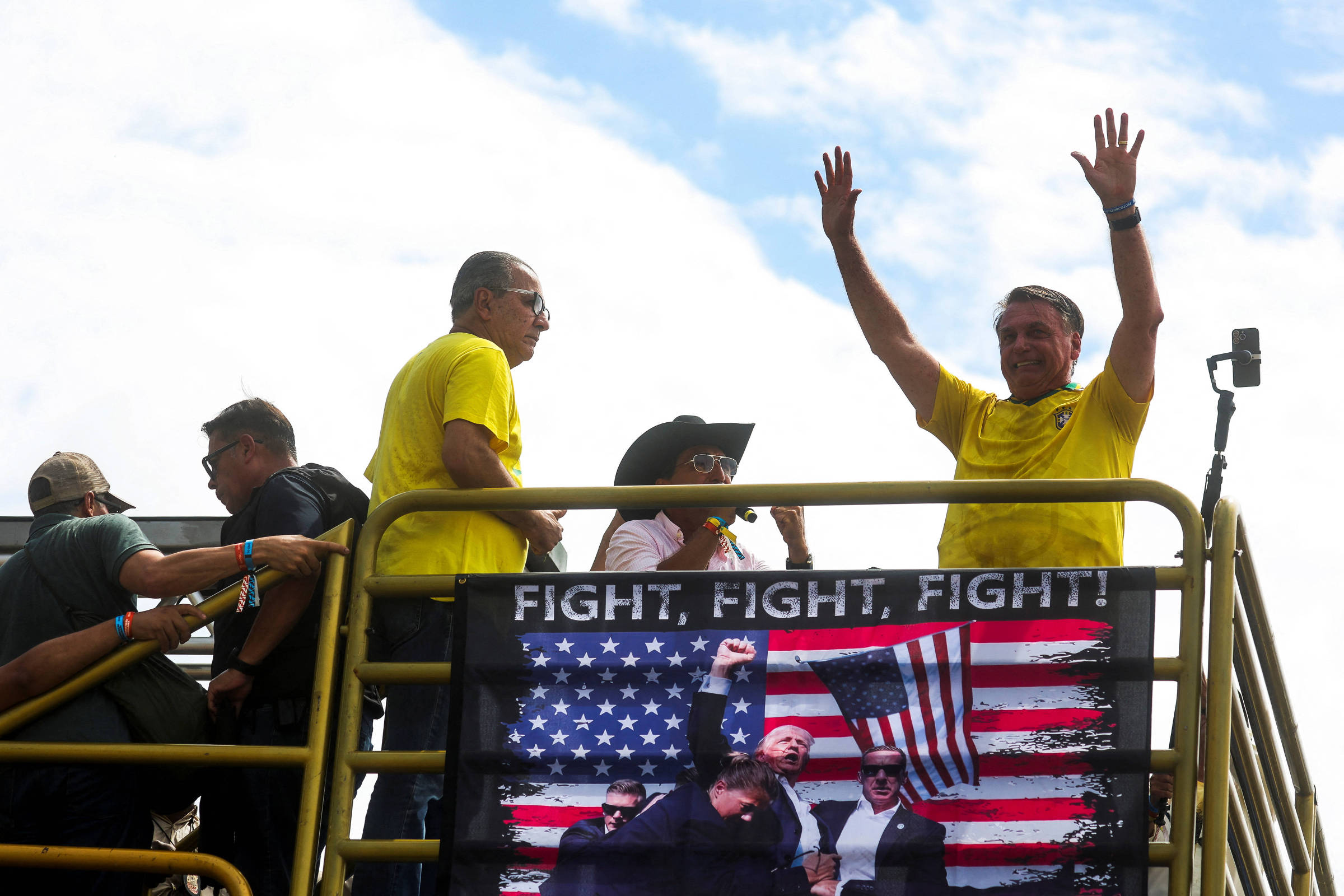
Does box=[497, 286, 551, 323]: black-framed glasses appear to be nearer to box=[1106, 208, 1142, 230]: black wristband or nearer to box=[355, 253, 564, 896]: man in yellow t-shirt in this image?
box=[355, 253, 564, 896]: man in yellow t-shirt

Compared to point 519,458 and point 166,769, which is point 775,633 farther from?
point 166,769

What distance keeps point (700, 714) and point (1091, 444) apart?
161 centimetres

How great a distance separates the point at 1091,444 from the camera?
4188mm

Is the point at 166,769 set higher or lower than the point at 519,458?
lower

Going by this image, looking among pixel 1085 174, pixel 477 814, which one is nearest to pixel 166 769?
pixel 477 814

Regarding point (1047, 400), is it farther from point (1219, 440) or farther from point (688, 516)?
point (688, 516)

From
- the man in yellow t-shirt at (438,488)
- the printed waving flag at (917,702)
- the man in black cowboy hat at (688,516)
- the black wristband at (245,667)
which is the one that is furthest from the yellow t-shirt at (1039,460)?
the black wristband at (245,667)

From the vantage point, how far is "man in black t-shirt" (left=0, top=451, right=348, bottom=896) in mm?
3703

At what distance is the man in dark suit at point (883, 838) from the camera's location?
323cm

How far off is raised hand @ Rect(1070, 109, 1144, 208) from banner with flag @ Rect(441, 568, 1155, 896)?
4.92ft

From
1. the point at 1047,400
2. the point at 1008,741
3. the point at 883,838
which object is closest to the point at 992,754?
the point at 1008,741

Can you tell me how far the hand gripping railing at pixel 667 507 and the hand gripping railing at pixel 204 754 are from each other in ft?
0.16

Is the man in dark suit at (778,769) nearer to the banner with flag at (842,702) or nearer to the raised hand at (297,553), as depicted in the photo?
the banner with flag at (842,702)

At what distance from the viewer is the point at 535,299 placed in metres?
4.67
